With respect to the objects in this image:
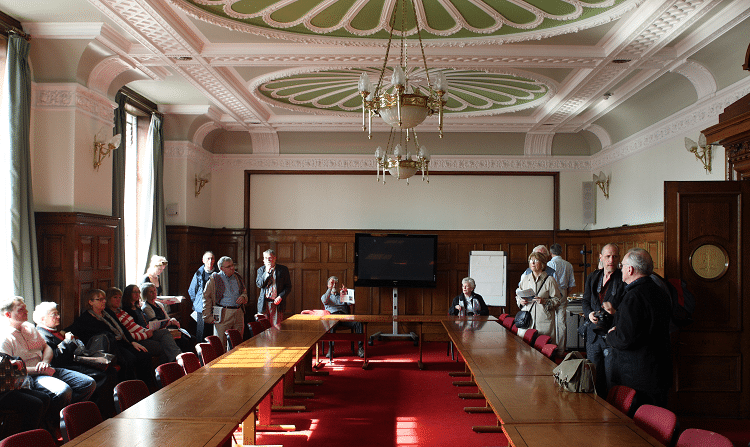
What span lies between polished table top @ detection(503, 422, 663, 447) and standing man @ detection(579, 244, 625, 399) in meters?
1.53

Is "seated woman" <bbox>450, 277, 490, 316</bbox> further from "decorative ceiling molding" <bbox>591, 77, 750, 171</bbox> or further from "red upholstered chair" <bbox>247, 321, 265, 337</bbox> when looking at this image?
"decorative ceiling molding" <bbox>591, 77, 750, 171</bbox>

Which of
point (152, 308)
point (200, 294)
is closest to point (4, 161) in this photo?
point (152, 308)

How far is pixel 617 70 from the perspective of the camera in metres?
7.42

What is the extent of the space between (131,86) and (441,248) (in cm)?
640

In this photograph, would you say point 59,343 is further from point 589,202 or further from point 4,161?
point 589,202

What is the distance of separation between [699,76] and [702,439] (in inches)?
233

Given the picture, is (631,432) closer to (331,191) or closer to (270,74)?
(270,74)

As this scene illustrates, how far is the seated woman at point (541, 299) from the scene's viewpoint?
21.9 ft

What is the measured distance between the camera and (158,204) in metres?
9.85

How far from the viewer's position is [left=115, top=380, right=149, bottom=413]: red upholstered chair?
12.1 ft

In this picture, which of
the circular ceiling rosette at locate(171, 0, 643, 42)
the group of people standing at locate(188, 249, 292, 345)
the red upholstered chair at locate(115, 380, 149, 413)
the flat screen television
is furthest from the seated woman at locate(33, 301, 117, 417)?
the flat screen television

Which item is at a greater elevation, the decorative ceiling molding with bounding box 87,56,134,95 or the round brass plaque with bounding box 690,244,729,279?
the decorative ceiling molding with bounding box 87,56,134,95

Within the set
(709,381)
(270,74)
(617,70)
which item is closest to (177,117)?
(270,74)

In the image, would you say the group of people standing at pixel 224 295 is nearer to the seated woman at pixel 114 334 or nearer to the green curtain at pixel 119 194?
the green curtain at pixel 119 194
